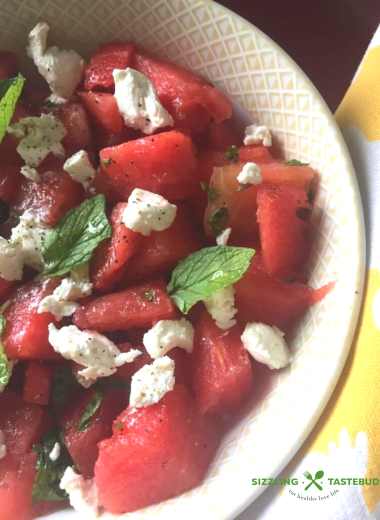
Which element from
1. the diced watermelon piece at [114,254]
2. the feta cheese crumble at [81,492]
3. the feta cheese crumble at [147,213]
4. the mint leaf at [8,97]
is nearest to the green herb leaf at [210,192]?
the feta cheese crumble at [147,213]

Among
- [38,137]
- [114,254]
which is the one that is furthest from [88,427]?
[38,137]

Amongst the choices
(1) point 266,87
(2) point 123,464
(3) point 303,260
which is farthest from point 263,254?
(2) point 123,464

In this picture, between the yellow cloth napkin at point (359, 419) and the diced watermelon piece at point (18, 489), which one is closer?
the yellow cloth napkin at point (359, 419)

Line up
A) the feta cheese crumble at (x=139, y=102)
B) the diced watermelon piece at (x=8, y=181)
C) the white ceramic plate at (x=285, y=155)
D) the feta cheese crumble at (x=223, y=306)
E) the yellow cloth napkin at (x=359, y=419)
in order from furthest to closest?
the diced watermelon piece at (x=8, y=181) < the feta cheese crumble at (x=139, y=102) < the feta cheese crumble at (x=223, y=306) < the white ceramic plate at (x=285, y=155) < the yellow cloth napkin at (x=359, y=419)

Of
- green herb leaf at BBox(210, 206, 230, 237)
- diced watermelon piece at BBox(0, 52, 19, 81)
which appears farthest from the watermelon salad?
diced watermelon piece at BBox(0, 52, 19, 81)

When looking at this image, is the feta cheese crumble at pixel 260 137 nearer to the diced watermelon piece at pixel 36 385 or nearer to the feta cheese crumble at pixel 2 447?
the diced watermelon piece at pixel 36 385

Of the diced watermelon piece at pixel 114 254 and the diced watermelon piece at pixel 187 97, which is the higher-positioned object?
the diced watermelon piece at pixel 187 97

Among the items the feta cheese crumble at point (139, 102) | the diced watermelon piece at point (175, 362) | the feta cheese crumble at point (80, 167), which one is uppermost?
the feta cheese crumble at point (139, 102)

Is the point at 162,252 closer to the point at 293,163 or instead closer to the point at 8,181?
the point at 293,163

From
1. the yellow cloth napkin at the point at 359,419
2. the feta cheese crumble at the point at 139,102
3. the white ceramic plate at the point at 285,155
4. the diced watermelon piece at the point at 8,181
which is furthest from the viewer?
the diced watermelon piece at the point at 8,181
